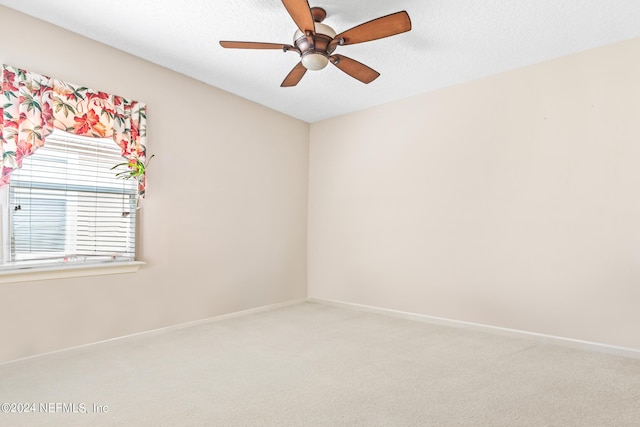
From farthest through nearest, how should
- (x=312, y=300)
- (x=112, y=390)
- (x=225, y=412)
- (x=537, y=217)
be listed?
(x=312, y=300) < (x=537, y=217) < (x=112, y=390) < (x=225, y=412)

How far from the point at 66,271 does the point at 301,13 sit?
2.43m

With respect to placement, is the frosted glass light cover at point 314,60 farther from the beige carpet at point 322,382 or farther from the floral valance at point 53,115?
the beige carpet at point 322,382

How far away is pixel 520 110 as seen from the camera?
3.24m

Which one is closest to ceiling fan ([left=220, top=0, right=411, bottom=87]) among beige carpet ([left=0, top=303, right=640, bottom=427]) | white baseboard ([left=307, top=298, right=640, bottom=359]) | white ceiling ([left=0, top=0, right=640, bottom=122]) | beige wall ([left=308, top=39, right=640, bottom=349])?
white ceiling ([left=0, top=0, right=640, bottom=122])

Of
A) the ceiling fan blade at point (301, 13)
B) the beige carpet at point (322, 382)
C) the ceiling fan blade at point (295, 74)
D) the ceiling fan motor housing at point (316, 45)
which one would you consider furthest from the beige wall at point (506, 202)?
the ceiling fan blade at point (301, 13)

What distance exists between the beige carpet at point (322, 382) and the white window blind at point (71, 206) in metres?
0.76

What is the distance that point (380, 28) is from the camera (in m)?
2.13

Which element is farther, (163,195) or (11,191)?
(163,195)

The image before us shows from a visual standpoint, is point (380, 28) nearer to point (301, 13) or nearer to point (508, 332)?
point (301, 13)

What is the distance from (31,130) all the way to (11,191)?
1.44 ft

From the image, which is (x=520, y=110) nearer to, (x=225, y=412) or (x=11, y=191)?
(x=225, y=412)

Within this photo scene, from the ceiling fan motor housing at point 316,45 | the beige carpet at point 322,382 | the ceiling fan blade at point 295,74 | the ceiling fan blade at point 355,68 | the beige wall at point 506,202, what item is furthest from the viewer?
the beige wall at point 506,202

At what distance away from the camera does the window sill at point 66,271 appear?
2408mm

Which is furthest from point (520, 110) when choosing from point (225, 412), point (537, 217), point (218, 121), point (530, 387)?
point (225, 412)
